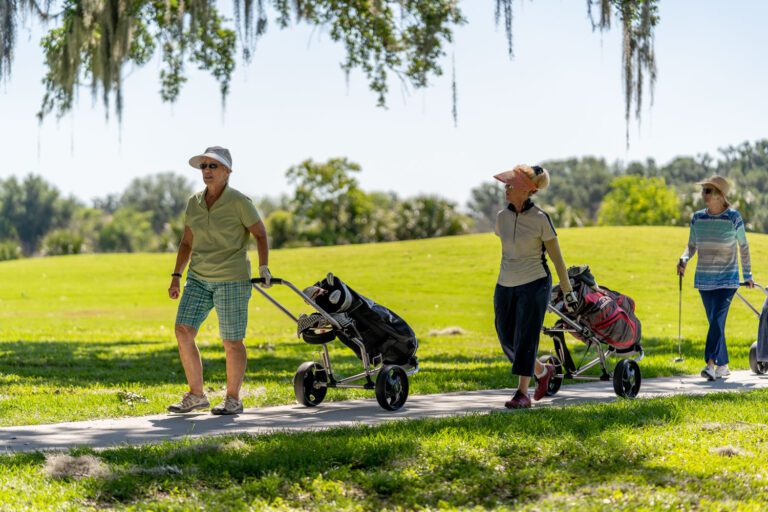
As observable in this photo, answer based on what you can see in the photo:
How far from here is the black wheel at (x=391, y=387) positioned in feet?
28.2

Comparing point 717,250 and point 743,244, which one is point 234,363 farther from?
point 743,244

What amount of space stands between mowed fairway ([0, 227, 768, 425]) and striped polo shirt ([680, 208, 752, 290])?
1.57 meters

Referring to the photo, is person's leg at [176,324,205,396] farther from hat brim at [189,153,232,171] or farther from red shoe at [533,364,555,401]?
red shoe at [533,364,555,401]

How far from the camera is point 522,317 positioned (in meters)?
8.75

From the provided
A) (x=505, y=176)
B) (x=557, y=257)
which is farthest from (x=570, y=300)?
(x=505, y=176)

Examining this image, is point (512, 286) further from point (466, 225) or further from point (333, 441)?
point (466, 225)

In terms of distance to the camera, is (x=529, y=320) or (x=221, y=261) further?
(x=529, y=320)

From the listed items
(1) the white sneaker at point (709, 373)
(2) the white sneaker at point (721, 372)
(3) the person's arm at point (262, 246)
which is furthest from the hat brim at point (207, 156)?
(2) the white sneaker at point (721, 372)

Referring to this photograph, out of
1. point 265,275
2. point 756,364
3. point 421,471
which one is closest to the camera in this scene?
point 421,471

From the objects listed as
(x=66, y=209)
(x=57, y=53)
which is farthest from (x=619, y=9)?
(x=66, y=209)

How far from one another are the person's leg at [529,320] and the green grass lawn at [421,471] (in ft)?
4.26

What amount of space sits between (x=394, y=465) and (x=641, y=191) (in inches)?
3369

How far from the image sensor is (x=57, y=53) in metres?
19.0

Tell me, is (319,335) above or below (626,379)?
above
